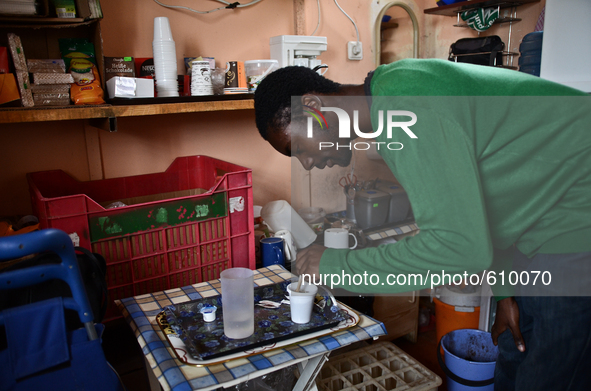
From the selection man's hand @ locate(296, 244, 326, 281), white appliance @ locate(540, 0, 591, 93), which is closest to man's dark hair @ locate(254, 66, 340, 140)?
man's hand @ locate(296, 244, 326, 281)

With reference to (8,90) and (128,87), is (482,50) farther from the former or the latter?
(8,90)

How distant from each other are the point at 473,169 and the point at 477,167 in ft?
0.23

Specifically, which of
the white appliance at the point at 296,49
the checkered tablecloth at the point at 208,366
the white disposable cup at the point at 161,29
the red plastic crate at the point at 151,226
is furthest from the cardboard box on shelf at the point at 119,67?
the checkered tablecloth at the point at 208,366

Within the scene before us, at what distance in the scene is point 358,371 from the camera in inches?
71.1

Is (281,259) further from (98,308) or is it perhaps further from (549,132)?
(549,132)

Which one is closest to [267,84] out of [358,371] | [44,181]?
[44,181]

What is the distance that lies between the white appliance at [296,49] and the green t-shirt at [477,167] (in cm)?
113

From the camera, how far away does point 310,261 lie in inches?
42.8

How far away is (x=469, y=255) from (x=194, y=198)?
1.00 metres

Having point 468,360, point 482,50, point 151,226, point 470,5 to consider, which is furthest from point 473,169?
point 470,5

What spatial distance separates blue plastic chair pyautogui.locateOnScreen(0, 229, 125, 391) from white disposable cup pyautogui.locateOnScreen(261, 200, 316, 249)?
44.6 inches

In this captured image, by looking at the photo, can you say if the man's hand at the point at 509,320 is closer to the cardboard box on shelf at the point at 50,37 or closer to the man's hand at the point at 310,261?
the man's hand at the point at 310,261

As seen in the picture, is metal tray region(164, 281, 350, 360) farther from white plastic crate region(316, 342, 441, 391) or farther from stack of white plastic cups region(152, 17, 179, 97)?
stack of white plastic cups region(152, 17, 179, 97)

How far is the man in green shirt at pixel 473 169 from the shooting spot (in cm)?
84
